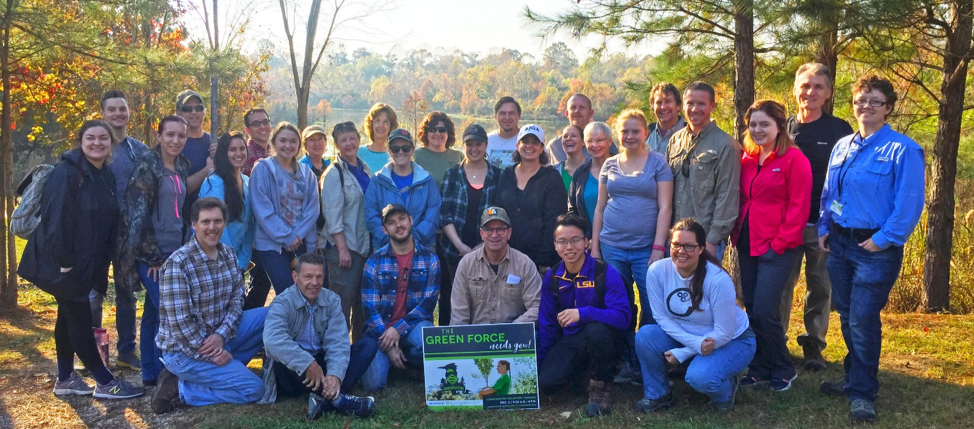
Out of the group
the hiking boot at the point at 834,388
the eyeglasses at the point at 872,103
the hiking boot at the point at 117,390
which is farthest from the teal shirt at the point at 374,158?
the hiking boot at the point at 834,388

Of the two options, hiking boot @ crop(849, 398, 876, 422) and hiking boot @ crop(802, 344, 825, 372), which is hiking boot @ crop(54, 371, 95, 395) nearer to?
hiking boot @ crop(849, 398, 876, 422)

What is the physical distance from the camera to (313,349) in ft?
15.3

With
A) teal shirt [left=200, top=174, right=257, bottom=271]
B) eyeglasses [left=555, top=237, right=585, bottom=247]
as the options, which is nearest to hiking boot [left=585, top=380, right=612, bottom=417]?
eyeglasses [left=555, top=237, right=585, bottom=247]

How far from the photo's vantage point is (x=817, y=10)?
18.3 feet

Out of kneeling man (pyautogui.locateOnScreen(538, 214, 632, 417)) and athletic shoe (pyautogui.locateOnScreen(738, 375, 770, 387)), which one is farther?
athletic shoe (pyautogui.locateOnScreen(738, 375, 770, 387))

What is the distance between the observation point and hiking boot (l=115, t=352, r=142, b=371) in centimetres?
540

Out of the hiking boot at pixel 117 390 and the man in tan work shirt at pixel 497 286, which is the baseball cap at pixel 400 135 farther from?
the hiking boot at pixel 117 390

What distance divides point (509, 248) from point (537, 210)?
17.5 inches

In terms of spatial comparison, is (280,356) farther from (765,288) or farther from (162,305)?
(765,288)

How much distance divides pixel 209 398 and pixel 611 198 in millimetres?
3030

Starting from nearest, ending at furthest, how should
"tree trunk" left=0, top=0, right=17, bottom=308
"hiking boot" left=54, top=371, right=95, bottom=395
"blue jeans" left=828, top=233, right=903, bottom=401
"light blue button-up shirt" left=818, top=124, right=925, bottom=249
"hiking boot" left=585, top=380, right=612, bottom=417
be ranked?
"light blue button-up shirt" left=818, top=124, right=925, bottom=249 < "blue jeans" left=828, top=233, right=903, bottom=401 < "hiking boot" left=585, top=380, right=612, bottom=417 < "hiking boot" left=54, top=371, right=95, bottom=395 < "tree trunk" left=0, top=0, right=17, bottom=308

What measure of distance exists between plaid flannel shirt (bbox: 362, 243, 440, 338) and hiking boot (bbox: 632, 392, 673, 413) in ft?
5.48

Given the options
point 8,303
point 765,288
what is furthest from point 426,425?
point 8,303

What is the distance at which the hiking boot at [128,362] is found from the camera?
5398mm
